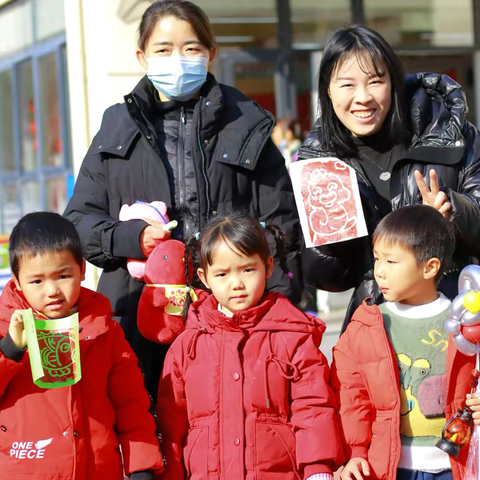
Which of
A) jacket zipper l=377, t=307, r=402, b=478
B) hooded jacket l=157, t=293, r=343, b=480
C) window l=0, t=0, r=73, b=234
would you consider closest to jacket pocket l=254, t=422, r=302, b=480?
hooded jacket l=157, t=293, r=343, b=480

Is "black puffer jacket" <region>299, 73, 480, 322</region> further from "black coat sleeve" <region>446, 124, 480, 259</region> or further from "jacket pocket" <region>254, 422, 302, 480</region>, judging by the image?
"jacket pocket" <region>254, 422, 302, 480</region>

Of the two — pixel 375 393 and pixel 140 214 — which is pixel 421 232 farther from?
pixel 140 214

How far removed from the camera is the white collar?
10.0ft

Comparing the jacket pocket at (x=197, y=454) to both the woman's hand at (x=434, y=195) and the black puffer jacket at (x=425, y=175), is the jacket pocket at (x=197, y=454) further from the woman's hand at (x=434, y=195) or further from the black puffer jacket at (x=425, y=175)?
the woman's hand at (x=434, y=195)

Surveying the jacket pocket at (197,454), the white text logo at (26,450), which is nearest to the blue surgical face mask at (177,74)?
the jacket pocket at (197,454)

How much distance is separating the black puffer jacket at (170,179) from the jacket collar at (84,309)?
277mm

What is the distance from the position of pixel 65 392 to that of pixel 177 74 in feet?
4.14

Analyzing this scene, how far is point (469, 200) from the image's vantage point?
10.3ft

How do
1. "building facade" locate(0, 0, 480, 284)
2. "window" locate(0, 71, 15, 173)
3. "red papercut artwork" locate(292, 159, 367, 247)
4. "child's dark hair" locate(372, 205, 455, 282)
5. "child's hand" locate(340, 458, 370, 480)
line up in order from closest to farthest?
"child's hand" locate(340, 458, 370, 480) → "child's dark hair" locate(372, 205, 455, 282) → "red papercut artwork" locate(292, 159, 367, 247) → "building facade" locate(0, 0, 480, 284) → "window" locate(0, 71, 15, 173)

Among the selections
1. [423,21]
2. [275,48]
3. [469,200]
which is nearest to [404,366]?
[469,200]

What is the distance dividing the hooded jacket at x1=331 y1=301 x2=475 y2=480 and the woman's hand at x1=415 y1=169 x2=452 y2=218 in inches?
16.3

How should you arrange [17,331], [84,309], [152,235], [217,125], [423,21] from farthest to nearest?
1. [423,21]
2. [217,125]
3. [152,235]
4. [84,309]
5. [17,331]

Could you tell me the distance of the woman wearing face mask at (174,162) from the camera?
11.0 ft

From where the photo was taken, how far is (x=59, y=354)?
2844mm
